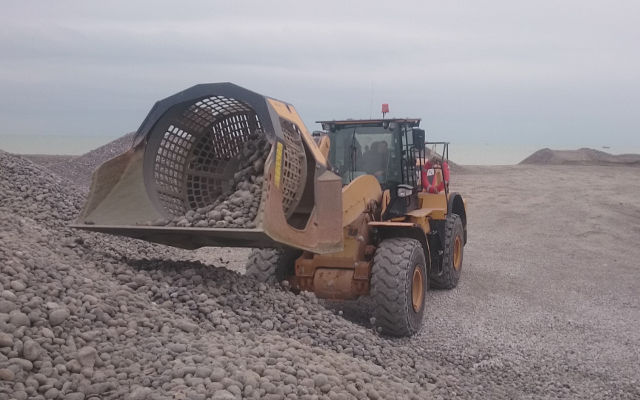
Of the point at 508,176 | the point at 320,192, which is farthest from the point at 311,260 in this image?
the point at 508,176

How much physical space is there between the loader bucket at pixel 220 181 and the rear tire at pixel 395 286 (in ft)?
2.54

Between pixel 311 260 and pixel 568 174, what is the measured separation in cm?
2159

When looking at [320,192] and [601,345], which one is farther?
[601,345]

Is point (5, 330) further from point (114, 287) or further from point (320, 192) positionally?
point (320, 192)

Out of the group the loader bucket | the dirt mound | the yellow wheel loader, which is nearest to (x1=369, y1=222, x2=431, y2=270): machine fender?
the yellow wheel loader

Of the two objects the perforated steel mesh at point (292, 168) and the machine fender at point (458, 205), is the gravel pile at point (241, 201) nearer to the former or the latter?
the perforated steel mesh at point (292, 168)

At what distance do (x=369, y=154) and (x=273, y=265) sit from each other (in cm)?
159

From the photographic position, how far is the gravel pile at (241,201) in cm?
474

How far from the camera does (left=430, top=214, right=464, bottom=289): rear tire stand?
7855mm

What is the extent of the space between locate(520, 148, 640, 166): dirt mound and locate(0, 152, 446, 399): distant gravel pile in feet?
96.0

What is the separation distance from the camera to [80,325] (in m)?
3.65

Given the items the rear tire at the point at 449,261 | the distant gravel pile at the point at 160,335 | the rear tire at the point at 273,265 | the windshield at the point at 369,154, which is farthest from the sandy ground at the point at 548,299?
the windshield at the point at 369,154

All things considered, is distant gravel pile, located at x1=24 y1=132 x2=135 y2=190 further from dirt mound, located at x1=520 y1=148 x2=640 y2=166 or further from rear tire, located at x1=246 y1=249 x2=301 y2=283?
dirt mound, located at x1=520 y1=148 x2=640 y2=166

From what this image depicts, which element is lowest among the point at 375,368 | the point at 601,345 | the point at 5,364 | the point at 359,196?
the point at 601,345
